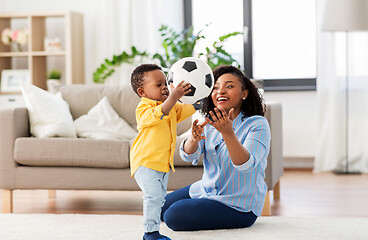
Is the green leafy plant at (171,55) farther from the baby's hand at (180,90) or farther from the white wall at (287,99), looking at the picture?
the baby's hand at (180,90)

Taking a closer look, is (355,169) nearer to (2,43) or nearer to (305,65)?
(305,65)

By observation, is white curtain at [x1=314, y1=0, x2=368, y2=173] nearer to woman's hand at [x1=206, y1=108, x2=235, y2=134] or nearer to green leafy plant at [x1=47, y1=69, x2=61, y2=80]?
green leafy plant at [x1=47, y1=69, x2=61, y2=80]

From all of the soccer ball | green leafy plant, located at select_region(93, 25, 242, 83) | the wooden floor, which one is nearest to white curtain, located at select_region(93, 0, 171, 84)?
green leafy plant, located at select_region(93, 25, 242, 83)

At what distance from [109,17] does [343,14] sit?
2009mm

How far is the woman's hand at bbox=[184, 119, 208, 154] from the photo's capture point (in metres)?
2.03

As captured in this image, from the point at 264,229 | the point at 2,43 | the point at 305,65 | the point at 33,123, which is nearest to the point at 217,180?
the point at 264,229

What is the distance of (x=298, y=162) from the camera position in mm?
4719

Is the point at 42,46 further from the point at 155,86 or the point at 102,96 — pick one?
the point at 155,86

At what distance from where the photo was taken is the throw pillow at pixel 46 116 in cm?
311

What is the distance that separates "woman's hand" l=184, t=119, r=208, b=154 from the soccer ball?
0.49 feet

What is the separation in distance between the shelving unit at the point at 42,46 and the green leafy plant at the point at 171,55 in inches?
9.4

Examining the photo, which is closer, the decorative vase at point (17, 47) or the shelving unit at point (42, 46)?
the shelving unit at point (42, 46)

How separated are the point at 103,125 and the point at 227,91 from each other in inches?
53.1

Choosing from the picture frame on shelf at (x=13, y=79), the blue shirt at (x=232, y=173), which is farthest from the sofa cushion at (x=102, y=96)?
the picture frame on shelf at (x=13, y=79)
